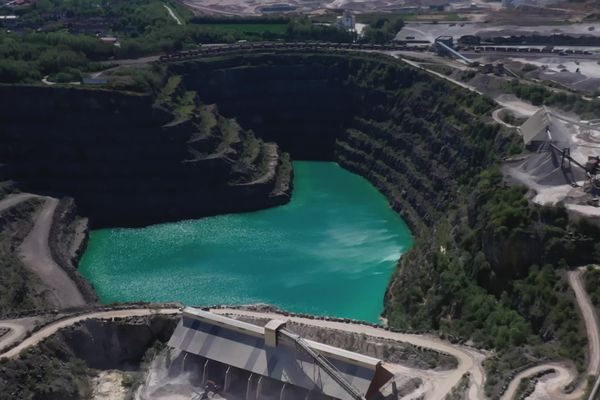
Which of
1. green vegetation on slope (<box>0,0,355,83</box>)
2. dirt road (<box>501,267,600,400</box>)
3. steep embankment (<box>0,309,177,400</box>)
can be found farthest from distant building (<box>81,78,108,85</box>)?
dirt road (<box>501,267,600,400</box>)

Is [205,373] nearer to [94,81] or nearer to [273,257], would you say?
[273,257]

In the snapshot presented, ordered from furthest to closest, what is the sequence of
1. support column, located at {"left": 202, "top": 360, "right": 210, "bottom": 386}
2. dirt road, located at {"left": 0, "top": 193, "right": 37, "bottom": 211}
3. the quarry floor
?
dirt road, located at {"left": 0, "top": 193, "right": 37, "bottom": 211}
support column, located at {"left": 202, "top": 360, "right": 210, "bottom": 386}
the quarry floor

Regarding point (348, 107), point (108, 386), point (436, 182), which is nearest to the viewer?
point (108, 386)

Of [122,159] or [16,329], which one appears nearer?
[16,329]

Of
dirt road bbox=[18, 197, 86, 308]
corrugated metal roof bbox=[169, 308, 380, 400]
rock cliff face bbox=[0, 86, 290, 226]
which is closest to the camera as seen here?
corrugated metal roof bbox=[169, 308, 380, 400]

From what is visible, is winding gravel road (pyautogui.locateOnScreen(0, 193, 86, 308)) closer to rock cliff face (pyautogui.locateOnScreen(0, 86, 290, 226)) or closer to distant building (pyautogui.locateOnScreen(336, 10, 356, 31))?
rock cliff face (pyautogui.locateOnScreen(0, 86, 290, 226))

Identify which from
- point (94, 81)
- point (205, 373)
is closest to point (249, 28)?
point (94, 81)

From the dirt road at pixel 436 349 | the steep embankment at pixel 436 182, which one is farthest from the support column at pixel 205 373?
the steep embankment at pixel 436 182

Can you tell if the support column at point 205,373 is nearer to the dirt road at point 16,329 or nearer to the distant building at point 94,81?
the dirt road at point 16,329
